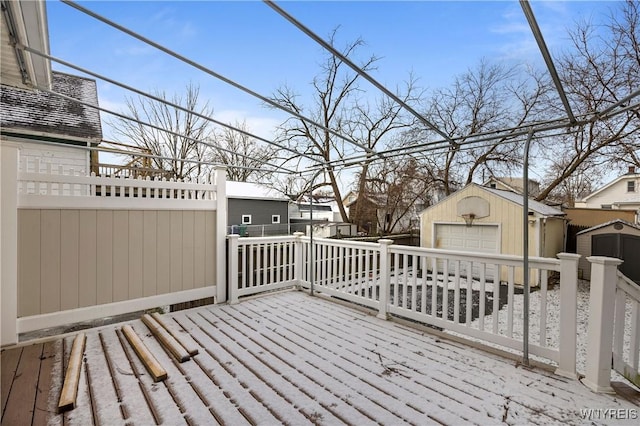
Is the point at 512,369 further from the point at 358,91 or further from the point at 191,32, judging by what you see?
the point at 358,91

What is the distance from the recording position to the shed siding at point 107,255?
276cm

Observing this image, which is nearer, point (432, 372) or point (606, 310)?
point (606, 310)

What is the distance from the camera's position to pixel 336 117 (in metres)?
12.1

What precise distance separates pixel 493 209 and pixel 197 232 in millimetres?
7823

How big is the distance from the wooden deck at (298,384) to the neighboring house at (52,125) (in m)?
4.63

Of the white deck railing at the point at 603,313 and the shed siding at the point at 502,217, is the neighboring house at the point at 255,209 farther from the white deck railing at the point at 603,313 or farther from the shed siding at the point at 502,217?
the white deck railing at the point at 603,313

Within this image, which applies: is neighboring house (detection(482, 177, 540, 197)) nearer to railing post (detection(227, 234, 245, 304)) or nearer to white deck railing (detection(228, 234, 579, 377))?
white deck railing (detection(228, 234, 579, 377))

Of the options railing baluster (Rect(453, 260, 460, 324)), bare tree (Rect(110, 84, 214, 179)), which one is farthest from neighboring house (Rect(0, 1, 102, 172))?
railing baluster (Rect(453, 260, 460, 324))

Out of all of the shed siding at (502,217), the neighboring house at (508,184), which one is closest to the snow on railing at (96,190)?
the shed siding at (502,217)

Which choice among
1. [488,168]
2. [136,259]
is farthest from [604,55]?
[136,259]

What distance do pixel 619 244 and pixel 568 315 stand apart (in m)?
8.32

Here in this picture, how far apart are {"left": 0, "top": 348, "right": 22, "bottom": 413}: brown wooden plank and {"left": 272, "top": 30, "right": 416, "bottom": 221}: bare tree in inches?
366

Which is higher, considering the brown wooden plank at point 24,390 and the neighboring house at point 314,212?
the neighboring house at point 314,212

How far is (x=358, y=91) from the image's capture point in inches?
447
